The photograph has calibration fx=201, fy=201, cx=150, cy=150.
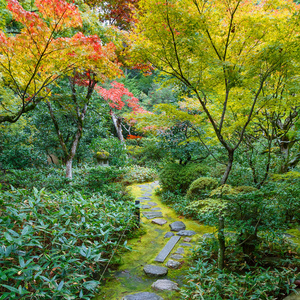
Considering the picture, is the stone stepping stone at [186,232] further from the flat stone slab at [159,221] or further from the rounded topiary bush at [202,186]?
the rounded topiary bush at [202,186]

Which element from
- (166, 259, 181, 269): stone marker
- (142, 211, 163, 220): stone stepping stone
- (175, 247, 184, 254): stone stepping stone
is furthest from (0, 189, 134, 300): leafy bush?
(142, 211, 163, 220): stone stepping stone

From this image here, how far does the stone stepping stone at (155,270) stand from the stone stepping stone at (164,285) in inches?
7.5

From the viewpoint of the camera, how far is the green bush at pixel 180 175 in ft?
20.9

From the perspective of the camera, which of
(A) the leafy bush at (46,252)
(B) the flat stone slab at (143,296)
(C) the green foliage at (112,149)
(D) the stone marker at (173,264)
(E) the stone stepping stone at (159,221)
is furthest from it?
(C) the green foliage at (112,149)

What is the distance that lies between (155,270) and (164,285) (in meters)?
0.39

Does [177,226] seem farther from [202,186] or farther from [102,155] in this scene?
[102,155]

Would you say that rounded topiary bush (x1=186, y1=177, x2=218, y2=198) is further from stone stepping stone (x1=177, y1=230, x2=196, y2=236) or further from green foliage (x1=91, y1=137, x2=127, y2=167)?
green foliage (x1=91, y1=137, x2=127, y2=167)

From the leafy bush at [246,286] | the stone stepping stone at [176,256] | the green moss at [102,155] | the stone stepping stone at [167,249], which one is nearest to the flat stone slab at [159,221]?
the stone stepping stone at [167,249]

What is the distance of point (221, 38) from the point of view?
8.86ft

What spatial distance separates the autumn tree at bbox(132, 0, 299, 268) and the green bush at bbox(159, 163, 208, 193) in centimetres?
373

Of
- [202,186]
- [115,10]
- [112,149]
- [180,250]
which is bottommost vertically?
[180,250]

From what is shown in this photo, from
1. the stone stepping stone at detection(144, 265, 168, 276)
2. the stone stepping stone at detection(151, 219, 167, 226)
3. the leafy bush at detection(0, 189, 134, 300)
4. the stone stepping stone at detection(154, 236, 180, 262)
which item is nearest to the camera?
the leafy bush at detection(0, 189, 134, 300)

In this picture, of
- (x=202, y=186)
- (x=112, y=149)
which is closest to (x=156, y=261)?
Answer: (x=202, y=186)

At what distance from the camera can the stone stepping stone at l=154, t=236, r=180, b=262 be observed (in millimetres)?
3363
